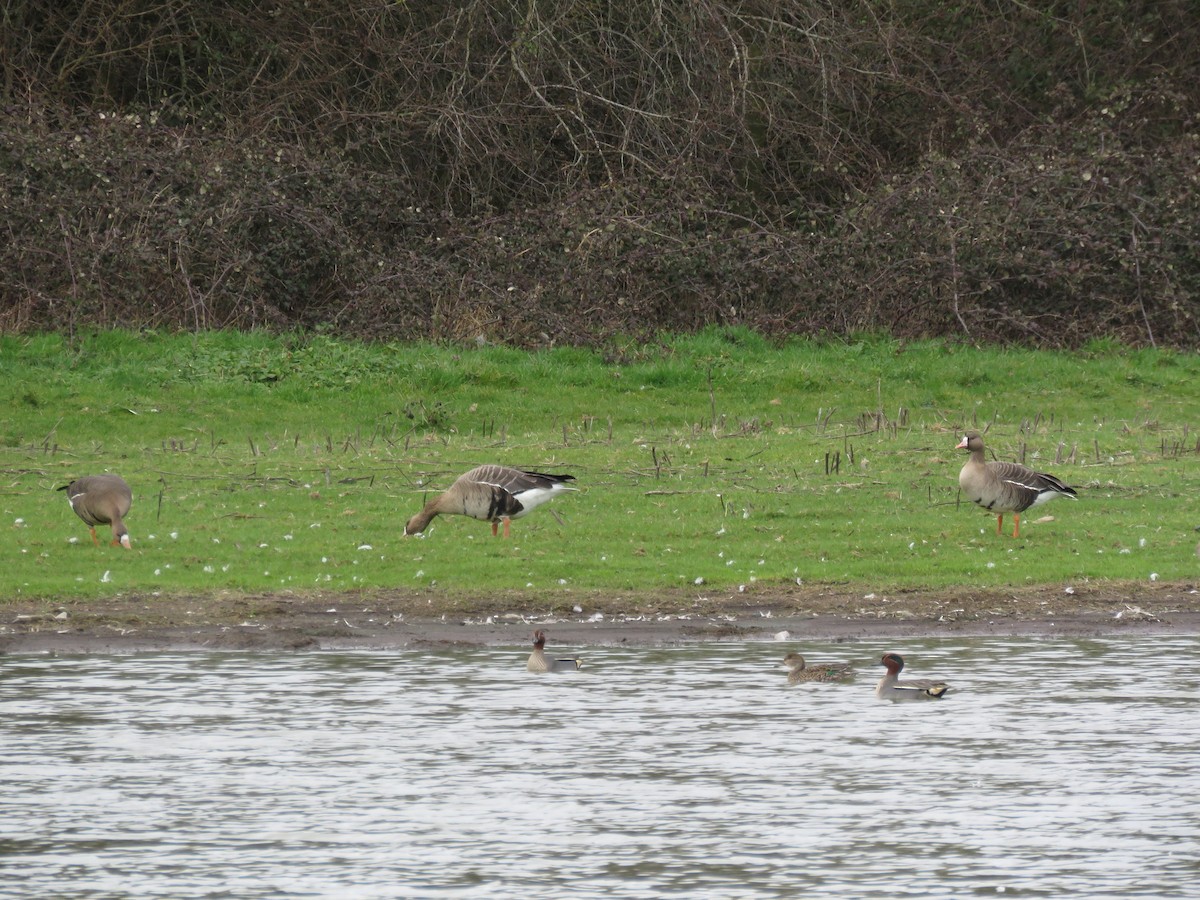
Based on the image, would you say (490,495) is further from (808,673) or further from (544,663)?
(808,673)

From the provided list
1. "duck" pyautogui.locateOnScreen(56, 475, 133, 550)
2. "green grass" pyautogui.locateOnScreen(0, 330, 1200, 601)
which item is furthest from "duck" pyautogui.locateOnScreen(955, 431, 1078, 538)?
"duck" pyautogui.locateOnScreen(56, 475, 133, 550)

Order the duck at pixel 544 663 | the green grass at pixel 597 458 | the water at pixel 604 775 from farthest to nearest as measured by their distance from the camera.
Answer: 1. the green grass at pixel 597 458
2. the duck at pixel 544 663
3. the water at pixel 604 775

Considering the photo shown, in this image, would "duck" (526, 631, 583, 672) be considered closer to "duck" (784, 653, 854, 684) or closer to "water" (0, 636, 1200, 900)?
"water" (0, 636, 1200, 900)

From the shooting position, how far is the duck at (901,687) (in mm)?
11242

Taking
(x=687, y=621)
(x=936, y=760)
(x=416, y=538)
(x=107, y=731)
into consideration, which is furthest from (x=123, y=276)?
(x=936, y=760)

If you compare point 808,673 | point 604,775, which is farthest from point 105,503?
point 604,775

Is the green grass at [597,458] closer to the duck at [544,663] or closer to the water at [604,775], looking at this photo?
the water at [604,775]

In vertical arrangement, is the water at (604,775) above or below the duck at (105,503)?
below

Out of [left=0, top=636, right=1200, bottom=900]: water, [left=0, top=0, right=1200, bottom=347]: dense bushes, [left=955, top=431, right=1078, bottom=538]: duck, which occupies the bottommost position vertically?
[left=0, top=636, right=1200, bottom=900]: water

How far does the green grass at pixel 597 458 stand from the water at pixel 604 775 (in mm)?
1927

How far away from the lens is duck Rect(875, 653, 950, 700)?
11.2 m

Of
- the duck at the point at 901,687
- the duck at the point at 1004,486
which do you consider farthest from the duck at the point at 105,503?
the duck at the point at 1004,486

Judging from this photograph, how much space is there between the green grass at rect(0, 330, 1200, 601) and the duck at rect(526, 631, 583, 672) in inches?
81.8

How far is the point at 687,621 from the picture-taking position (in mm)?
13477
